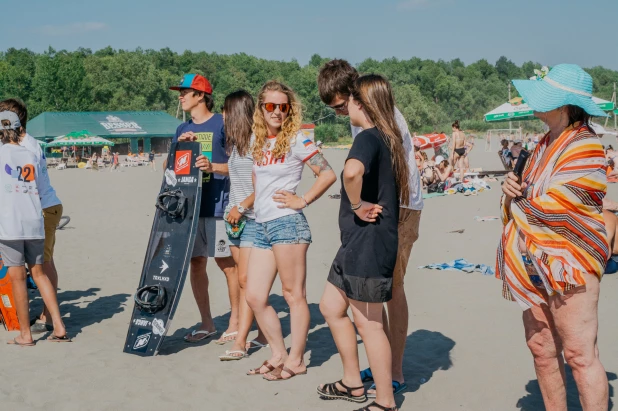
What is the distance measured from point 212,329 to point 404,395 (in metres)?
1.94

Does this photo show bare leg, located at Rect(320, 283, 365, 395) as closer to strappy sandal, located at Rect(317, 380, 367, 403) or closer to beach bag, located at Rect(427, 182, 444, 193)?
strappy sandal, located at Rect(317, 380, 367, 403)

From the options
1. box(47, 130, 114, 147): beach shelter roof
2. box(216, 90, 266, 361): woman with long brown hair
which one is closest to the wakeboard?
box(216, 90, 266, 361): woman with long brown hair

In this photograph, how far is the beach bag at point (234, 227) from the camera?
469 centimetres

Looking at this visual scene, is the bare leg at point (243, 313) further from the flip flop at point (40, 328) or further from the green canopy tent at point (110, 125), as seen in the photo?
the green canopy tent at point (110, 125)

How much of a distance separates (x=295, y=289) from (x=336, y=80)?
1.36 m

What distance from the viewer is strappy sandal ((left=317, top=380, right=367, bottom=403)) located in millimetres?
3844

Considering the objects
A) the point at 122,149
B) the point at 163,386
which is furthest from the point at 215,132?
the point at 122,149

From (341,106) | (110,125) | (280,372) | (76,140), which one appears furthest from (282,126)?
(110,125)

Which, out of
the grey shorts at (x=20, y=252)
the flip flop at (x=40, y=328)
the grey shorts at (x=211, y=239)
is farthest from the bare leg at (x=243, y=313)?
the flip flop at (x=40, y=328)

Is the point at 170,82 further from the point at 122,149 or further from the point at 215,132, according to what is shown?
the point at 215,132

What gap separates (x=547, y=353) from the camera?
3.06m

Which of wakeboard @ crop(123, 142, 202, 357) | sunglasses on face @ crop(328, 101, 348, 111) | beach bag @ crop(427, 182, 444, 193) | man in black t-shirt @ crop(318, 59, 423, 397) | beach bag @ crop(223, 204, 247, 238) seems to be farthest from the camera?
beach bag @ crop(427, 182, 444, 193)

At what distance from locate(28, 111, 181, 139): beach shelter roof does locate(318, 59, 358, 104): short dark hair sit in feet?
176

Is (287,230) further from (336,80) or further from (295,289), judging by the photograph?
(336,80)
